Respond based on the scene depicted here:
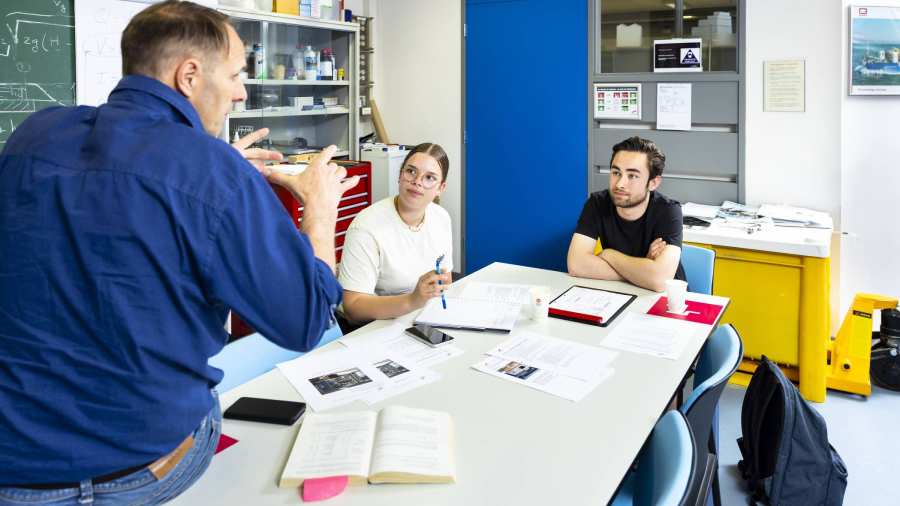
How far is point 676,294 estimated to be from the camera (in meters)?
2.27

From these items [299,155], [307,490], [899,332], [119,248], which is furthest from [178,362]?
[299,155]

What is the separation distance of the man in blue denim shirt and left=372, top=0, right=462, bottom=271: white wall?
4.12m

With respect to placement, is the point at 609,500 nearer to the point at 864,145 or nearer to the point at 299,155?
the point at 864,145

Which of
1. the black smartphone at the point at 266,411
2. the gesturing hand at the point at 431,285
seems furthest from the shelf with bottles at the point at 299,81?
the black smartphone at the point at 266,411

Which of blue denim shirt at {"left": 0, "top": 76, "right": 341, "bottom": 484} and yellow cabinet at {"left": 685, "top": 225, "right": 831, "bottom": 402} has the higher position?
blue denim shirt at {"left": 0, "top": 76, "right": 341, "bottom": 484}

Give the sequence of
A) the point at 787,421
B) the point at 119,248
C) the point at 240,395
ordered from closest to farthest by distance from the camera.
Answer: the point at 119,248
the point at 240,395
the point at 787,421

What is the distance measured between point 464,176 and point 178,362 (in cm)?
420

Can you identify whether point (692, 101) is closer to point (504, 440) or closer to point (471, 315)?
point (471, 315)

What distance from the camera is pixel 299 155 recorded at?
4629 millimetres

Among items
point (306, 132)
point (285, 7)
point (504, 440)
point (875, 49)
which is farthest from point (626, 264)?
point (306, 132)

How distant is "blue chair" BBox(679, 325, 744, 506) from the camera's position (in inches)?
59.0

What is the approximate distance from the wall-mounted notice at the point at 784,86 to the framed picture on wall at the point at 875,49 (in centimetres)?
25

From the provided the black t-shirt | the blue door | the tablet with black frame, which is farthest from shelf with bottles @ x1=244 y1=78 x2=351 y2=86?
the tablet with black frame

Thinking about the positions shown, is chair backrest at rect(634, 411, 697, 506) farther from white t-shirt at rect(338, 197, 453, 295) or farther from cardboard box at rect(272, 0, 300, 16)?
cardboard box at rect(272, 0, 300, 16)
